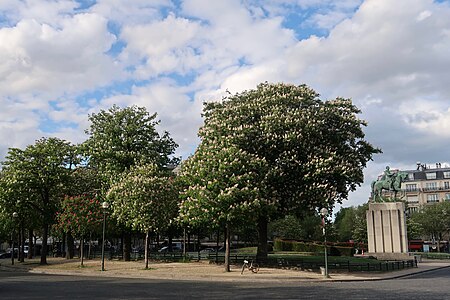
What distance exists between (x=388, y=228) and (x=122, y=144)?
27975 millimetres

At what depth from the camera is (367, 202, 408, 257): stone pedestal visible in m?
45.9

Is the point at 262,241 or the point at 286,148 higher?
the point at 286,148

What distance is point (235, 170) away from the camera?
102 ft

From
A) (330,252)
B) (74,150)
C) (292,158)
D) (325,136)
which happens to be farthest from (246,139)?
(330,252)

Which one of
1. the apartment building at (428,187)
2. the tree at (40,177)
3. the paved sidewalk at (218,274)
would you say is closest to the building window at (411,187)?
the apartment building at (428,187)

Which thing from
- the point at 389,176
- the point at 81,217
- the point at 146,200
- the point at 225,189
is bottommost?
the point at 81,217

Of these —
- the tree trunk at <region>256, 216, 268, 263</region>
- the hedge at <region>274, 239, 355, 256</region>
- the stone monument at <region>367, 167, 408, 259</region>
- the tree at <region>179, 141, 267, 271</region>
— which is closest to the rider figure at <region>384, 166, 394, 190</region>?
the stone monument at <region>367, 167, 408, 259</region>

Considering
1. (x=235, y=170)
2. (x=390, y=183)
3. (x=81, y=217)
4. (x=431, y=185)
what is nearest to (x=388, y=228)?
(x=390, y=183)

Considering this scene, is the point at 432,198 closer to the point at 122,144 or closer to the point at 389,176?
the point at 389,176

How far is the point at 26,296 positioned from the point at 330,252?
41.8m

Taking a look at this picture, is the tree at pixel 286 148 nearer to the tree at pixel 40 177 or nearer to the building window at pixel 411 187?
the tree at pixel 40 177

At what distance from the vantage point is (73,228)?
40.6 meters

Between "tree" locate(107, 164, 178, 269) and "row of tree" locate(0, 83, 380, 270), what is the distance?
0.27ft

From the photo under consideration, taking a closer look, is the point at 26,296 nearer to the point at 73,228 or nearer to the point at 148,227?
the point at 148,227
